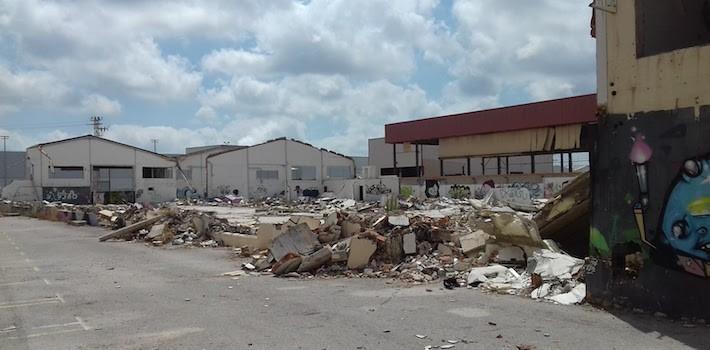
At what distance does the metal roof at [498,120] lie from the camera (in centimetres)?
4222

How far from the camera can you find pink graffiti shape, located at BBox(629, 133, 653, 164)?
8719 millimetres

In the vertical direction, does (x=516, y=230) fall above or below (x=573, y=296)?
→ above

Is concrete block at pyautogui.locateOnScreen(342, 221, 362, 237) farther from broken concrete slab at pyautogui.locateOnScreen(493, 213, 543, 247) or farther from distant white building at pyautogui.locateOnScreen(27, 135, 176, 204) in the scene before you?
distant white building at pyautogui.locateOnScreen(27, 135, 176, 204)

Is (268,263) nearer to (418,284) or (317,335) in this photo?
(418,284)

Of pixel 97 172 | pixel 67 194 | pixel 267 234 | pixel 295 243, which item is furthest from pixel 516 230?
pixel 97 172

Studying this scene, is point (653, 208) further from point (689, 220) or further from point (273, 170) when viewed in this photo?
point (273, 170)

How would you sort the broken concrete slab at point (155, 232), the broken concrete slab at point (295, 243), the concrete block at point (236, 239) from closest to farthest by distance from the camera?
the broken concrete slab at point (295, 243) < the concrete block at point (236, 239) < the broken concrete slab at point (155, 232)

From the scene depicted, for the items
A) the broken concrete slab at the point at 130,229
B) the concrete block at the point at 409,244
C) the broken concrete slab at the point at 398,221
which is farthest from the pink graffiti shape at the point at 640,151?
the broken concrete slab at the point at 130,229

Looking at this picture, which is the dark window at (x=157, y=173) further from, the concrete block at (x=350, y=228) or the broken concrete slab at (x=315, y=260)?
the broken concrete slab at (x=315, y=260)

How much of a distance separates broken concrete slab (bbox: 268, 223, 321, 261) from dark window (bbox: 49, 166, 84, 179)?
56302 millimetres

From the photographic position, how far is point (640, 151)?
8.83m

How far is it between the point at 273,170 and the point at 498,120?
34215mm

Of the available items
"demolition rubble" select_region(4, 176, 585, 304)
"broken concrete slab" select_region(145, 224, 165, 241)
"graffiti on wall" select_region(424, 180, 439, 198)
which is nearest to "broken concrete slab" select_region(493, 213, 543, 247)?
"demolition rubble" select_region(4, 176, 585, 304)

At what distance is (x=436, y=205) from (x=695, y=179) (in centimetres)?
2823
